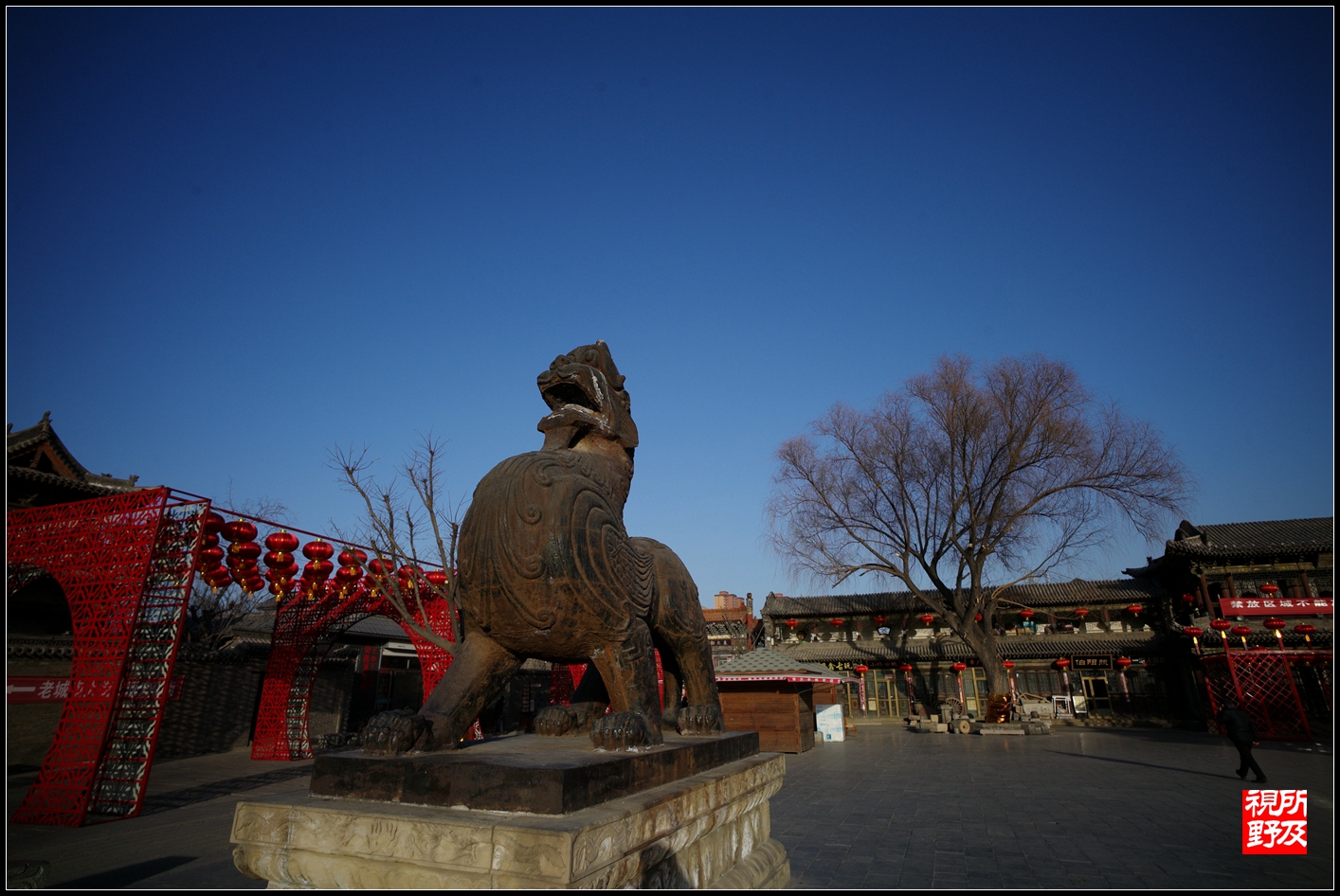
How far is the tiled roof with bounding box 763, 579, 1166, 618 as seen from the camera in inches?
896

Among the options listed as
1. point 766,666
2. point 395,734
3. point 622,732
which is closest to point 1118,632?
point 766,666

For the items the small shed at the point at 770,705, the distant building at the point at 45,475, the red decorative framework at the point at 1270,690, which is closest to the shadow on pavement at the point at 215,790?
the distant building at the point at 45,475

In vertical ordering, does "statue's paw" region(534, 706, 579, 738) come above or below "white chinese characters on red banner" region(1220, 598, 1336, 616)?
below

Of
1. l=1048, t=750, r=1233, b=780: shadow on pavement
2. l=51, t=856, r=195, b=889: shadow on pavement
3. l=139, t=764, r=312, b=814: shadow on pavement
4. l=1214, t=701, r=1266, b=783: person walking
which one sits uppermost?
l=1214, t=701, r=1266, b=783: person walking

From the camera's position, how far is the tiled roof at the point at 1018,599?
2275cm

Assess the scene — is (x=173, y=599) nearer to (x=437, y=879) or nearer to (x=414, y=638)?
(x=414, y=638)

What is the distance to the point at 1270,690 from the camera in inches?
620

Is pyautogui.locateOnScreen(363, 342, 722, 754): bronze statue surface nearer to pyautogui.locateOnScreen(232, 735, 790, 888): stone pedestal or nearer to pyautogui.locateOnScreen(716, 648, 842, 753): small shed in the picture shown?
pyautogui.locateOnScreen(232, 735, 790, 888): stone pedestal

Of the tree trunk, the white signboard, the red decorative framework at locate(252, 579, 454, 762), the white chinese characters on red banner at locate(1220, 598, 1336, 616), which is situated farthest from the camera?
the tree trunk

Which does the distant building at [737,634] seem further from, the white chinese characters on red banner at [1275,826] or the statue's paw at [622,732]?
the statue's paw at [622,732]

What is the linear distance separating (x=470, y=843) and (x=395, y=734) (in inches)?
21.7

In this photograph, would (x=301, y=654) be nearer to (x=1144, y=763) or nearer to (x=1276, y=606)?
(x=1144, y=763)

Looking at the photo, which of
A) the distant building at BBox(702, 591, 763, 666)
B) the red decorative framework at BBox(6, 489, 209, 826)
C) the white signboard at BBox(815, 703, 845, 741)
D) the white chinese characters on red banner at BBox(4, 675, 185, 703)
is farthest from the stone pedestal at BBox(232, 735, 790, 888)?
the distant building at BBox(702, 591, 763, 666)

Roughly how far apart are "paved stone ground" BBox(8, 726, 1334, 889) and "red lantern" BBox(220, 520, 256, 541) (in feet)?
10.3
